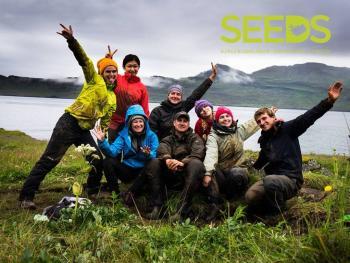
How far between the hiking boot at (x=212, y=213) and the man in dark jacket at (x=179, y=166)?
1.16 feet

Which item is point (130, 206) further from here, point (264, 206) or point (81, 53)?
point (81, 53)

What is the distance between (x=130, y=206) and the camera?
289 inches

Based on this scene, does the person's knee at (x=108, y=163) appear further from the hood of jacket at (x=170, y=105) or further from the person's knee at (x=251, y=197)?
the person's knee at (x=251, y=197)

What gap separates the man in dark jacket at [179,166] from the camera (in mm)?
6785

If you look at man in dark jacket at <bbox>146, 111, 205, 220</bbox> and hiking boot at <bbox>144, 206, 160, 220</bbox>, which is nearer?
hiking boot at <bbox>144, 206, 160, 220</bbox>

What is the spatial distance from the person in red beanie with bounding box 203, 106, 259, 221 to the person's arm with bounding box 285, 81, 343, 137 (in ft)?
3.28

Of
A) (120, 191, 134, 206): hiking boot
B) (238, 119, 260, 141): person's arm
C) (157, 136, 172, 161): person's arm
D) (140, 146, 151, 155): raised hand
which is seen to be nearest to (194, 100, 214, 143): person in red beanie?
(238, 119, 260, 141): person's arm

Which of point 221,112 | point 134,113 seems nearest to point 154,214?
point 134,113

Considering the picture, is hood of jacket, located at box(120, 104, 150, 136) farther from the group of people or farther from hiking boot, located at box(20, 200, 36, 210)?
hiking boot, located at box(20, 200, 36, 210)

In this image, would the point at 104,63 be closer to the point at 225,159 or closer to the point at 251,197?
the point at 225,159

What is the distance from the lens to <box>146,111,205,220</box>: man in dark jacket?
6.79 metres

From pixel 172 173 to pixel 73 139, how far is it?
186cm

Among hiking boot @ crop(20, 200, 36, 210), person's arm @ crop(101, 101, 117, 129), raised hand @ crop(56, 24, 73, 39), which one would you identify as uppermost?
raised hand @ crop(56, 24, 73, 39)

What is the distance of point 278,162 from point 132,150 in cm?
258
